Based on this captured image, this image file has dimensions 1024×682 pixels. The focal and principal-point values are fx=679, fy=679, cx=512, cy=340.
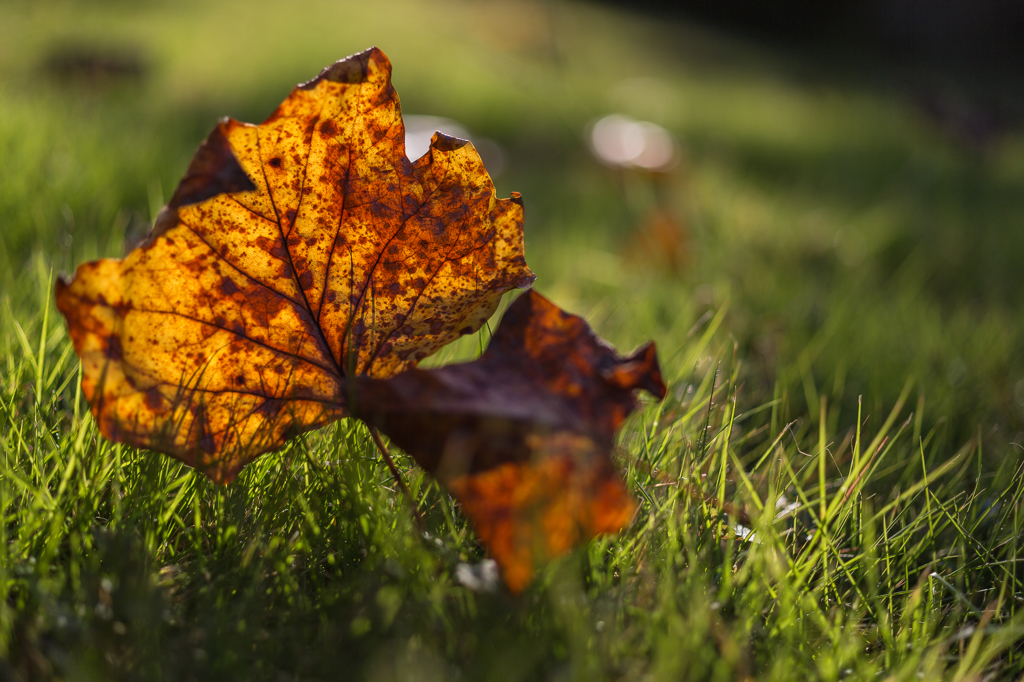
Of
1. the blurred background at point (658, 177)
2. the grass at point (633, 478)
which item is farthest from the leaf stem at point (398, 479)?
the blurred background at point (658, 177)

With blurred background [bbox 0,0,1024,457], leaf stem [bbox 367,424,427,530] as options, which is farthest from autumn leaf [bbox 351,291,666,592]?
blurred background [bbox 0,0,1024,457]

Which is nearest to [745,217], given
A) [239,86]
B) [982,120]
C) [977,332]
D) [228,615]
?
[977,332]

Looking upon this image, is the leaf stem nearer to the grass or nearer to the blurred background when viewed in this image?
the grass

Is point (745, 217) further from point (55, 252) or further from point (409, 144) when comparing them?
point (55, 252)

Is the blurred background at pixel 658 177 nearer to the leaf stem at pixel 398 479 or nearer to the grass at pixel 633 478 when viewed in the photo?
the grass at pixel 633 478

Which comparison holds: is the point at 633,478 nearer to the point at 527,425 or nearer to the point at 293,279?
the point at 527,425

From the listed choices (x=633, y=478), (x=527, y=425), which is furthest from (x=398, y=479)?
(x=633, y=478)
